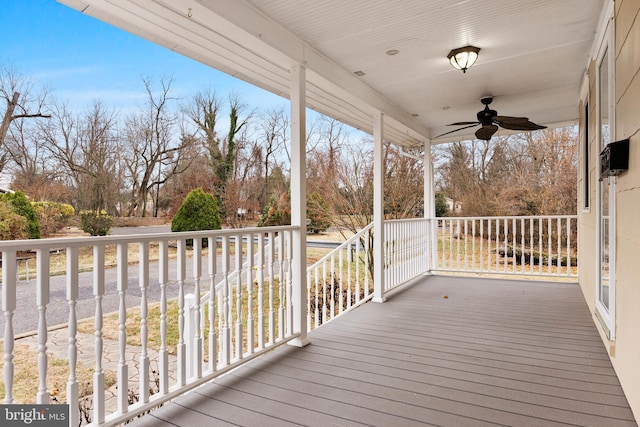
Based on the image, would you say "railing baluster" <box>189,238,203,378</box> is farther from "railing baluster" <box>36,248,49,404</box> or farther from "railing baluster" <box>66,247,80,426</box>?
"railing baluster" <box>36,248,49,404</box>

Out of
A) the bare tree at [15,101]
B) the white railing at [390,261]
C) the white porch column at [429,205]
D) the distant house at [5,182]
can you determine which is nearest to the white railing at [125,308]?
the distant house at [5,182]

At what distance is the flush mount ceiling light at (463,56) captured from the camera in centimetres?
320

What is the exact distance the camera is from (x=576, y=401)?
204 cm

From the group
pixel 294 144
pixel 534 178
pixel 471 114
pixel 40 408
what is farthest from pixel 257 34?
pixel 534 178

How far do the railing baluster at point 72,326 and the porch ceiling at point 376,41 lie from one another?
4.87 ft

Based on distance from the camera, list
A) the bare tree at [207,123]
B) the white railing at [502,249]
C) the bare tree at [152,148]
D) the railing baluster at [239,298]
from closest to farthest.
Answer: the railing baluster at [239,298], the bare tree at [152,148], the bare tree at [207,123], the white railing at [502,249]

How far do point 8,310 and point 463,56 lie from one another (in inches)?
139

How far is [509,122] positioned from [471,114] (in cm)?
133

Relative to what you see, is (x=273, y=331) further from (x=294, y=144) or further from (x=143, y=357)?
(x=294, y=144)

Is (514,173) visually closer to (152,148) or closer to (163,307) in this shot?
(152,148)

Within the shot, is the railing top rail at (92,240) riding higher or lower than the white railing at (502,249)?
higher

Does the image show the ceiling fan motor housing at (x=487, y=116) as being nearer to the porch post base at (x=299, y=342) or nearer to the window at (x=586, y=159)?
the window at (x=586, y=159)

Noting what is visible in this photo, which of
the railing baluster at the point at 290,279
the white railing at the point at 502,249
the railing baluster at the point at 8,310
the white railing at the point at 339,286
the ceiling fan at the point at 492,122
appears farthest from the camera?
the white railing at the point at 502,249

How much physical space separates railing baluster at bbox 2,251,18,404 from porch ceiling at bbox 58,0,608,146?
155 cm
